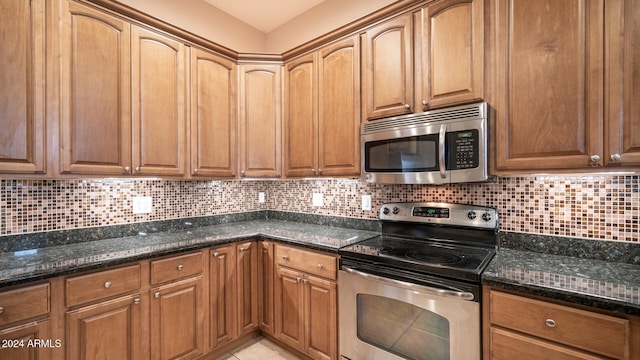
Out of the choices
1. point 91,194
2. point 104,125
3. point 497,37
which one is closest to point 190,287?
point 91,194

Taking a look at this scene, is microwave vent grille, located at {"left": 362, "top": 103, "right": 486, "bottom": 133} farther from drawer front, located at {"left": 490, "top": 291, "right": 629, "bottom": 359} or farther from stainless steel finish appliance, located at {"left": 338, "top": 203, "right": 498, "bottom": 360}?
drawer front, located at {"left": 490, "top": 291, "right": 629, "bottom": 359}

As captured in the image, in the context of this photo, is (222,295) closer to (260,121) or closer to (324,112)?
(260,121)

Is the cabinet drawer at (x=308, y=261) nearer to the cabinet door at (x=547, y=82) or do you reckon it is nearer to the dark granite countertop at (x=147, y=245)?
the dark granite countertop at (x=147, y=245)

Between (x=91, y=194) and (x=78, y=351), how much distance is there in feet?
3.43

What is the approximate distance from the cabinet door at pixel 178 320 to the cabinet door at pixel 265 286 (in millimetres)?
481

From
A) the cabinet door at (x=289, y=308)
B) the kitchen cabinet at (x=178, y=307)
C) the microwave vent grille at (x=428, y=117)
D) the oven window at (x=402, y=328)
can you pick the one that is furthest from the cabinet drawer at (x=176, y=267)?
the microwave vent grille at (x=428, y=117)

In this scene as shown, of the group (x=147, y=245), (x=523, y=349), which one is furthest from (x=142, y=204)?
(x=523, y=349)

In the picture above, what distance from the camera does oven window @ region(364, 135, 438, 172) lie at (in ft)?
5.81

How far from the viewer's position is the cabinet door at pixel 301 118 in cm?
243

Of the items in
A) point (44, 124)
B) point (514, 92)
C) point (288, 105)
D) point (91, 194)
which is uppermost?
point (288, 105)

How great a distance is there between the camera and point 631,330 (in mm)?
1050

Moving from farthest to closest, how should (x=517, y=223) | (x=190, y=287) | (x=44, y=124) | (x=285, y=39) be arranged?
(x=285, y=39), (x=190, y=287), (x=517, y=223), (x=44, y=124)

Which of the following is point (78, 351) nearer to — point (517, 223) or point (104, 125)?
point (104, 125)

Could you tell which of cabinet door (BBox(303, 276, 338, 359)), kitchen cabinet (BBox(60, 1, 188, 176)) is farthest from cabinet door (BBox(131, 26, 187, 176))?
cabinet door (BBox(303, 276, 338, 359))
